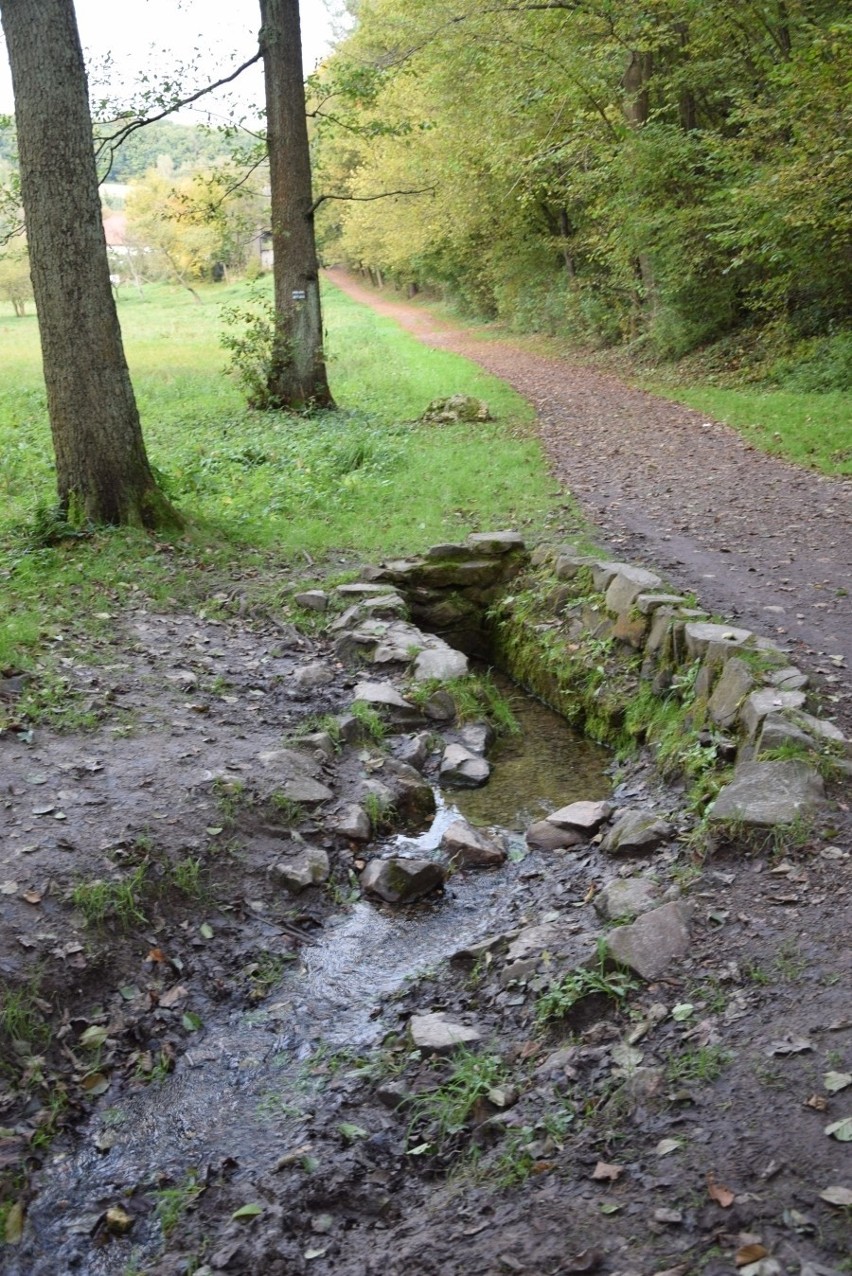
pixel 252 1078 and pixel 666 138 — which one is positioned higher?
pixel 666 138

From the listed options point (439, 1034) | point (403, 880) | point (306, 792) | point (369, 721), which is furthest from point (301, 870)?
point (369, 721)

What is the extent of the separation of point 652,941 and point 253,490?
877 cm

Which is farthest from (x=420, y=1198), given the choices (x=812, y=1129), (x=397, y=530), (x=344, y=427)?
(x=344, y=427)

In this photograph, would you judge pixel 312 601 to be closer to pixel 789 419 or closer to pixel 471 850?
pixel 471 850

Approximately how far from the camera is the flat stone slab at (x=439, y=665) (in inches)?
294

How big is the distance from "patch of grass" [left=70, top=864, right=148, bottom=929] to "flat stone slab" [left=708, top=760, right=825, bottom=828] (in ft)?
9.25

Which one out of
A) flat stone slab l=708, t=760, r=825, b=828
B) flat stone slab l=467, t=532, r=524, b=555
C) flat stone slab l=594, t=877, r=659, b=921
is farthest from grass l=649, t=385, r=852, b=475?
flat stone slab l=594, t=877, r=659, b=921

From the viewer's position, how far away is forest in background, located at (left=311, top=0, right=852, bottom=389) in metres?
15.5

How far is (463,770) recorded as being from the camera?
21.3ft

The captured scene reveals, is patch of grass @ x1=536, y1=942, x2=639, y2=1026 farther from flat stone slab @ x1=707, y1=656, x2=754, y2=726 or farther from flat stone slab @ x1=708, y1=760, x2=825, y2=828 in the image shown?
flat stone slab @ x1=707, y1=656, x2=754, y2=726

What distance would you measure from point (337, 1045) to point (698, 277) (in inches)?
805

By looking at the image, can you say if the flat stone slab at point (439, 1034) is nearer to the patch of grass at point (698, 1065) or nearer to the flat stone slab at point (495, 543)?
the patch of grass at point (698, 1065)

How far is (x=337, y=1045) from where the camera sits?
13.4 ft

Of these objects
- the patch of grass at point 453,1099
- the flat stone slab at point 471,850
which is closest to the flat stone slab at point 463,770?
the flat stone slab at point 471,850
